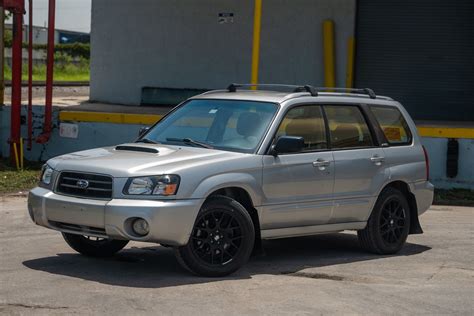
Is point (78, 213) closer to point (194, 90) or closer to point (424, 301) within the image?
point (424, 301)

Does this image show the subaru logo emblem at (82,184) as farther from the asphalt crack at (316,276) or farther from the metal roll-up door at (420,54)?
the metal roll-up door at (420,54)

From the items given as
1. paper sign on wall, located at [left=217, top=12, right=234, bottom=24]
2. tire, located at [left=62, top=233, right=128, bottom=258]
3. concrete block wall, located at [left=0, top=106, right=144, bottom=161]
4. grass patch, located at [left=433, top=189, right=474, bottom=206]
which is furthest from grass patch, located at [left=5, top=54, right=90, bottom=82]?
tire, located at [left=62, top=233, right=128, bottom=258]

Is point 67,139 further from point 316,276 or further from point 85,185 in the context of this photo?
point 316,276

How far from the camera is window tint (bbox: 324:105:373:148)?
959 centimetres

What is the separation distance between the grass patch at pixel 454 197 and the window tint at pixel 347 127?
5004 millimetres

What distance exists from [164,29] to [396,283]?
1500cm

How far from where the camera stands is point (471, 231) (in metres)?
11.9

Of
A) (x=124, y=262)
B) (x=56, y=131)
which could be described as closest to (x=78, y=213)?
(x=124, y=262)

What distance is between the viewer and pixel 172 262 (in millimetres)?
9188

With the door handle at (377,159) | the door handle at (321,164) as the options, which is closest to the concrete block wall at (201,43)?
the door handle at (377,159)

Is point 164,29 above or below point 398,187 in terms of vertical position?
above

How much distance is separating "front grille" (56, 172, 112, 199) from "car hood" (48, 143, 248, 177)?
0.05m

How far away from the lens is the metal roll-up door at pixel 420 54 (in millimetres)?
20922

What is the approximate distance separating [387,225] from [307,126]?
1493 mm
